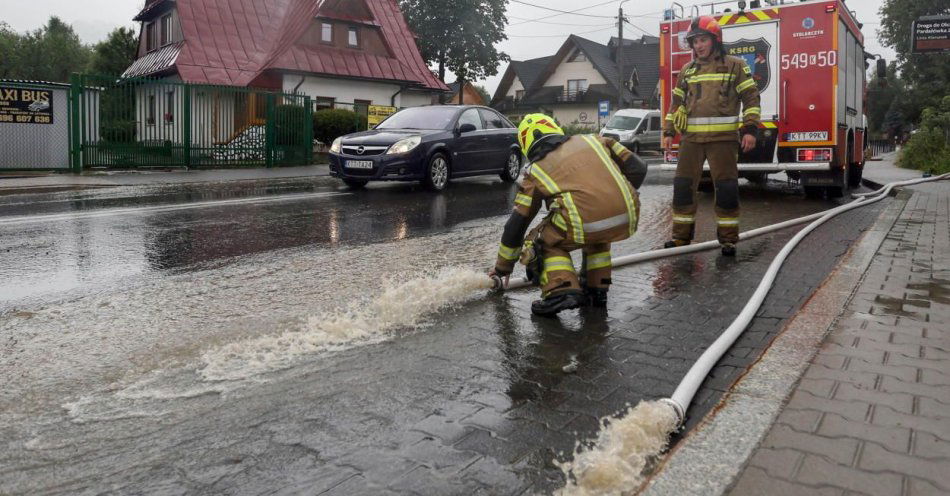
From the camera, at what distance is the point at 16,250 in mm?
6660

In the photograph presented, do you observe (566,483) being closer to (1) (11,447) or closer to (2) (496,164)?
(1) (11,447)

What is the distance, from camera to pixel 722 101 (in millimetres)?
7414

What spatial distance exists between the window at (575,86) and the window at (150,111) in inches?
1837

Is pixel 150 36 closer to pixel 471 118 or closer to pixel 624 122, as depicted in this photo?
pixel 624 122

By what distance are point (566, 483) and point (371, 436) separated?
0.74 meters

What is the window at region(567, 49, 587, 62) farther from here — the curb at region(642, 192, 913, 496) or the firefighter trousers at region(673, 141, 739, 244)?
the curb at region(642, 192, 913, 496)

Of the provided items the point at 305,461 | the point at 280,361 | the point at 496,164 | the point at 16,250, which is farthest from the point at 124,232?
the point at 496,164

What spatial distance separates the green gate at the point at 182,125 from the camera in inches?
681

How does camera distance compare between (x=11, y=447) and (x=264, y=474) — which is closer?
(x=264, y=474)

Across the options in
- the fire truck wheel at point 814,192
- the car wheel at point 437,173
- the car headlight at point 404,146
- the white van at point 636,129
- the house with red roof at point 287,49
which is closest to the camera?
the car headlight at point 404,146

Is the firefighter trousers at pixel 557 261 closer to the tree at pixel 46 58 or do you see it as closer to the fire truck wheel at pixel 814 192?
the fire truck wheel at pixel 814 192

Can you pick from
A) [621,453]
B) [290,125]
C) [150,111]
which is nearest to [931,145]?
[290,125]

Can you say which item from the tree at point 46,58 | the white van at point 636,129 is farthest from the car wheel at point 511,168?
the tree at point 46,58

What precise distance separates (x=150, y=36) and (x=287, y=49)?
8.24 meters
